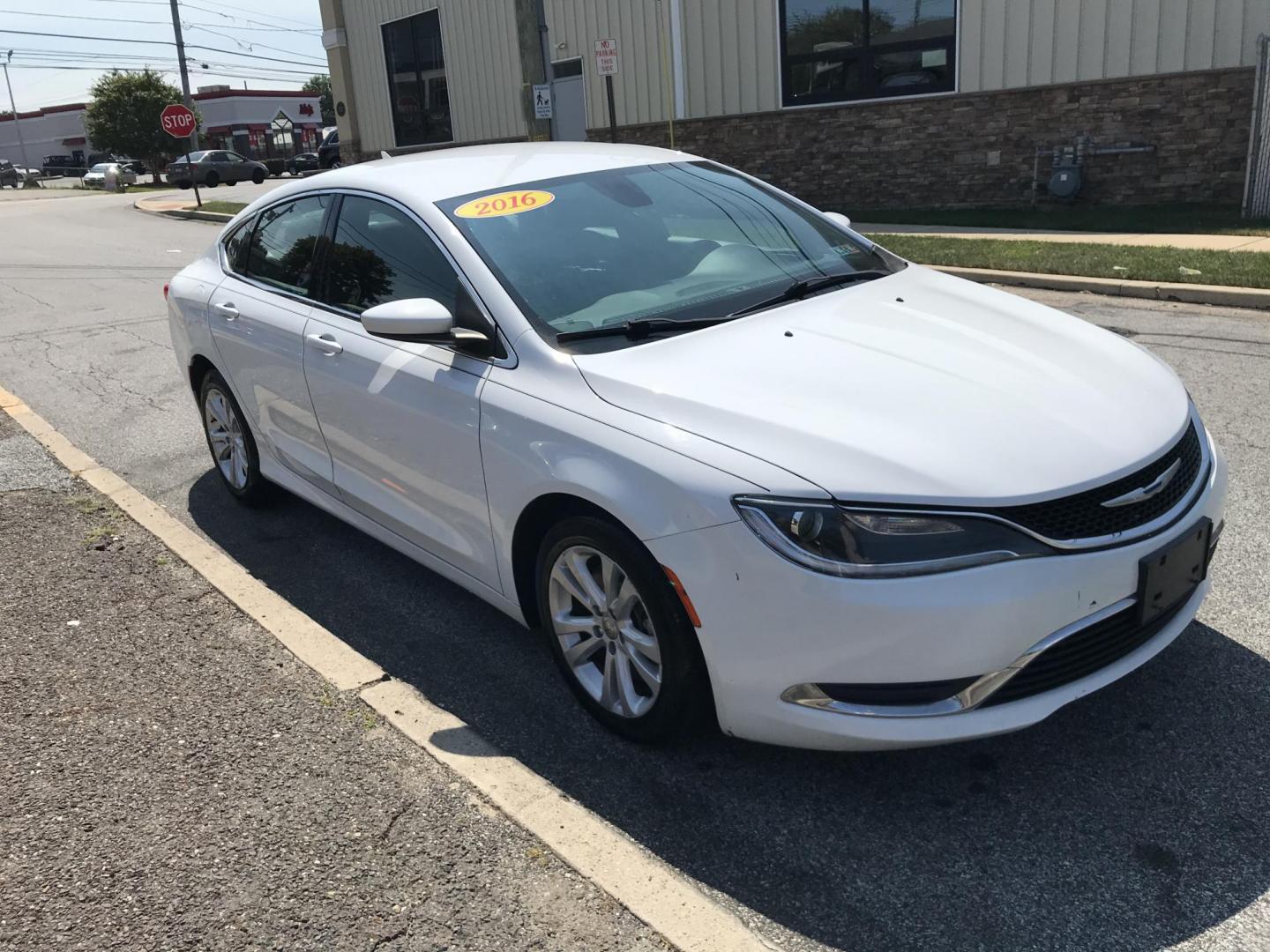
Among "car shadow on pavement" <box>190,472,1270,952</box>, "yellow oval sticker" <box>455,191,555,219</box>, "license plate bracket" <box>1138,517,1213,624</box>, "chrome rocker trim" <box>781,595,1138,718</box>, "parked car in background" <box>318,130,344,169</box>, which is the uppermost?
"parked car in background" <box>318,130,344,169</box>

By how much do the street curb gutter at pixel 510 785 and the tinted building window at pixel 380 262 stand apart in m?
1.25

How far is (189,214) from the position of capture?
26.3 metres

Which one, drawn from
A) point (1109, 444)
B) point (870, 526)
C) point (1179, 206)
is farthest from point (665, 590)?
point (1179, 206)

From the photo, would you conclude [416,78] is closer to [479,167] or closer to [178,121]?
[178,121]

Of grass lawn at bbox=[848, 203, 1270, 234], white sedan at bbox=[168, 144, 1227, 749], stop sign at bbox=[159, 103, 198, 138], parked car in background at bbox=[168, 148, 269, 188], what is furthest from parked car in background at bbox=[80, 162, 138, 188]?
white sedan at bbox=[168, 144, 1227, 749]

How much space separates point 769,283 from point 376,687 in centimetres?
192

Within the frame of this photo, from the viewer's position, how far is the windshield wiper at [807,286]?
3.64m

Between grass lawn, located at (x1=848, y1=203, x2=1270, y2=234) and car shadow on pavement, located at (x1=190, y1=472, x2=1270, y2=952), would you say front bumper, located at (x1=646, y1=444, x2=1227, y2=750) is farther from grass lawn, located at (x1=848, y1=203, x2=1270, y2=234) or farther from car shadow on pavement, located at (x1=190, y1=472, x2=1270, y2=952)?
grass lawn, located at (x1=848, y1=203, x2=1270, y2=234)

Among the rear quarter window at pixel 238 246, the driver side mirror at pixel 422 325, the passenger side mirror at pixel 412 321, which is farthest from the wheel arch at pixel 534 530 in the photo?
the rear quarter window at pixel 238 246

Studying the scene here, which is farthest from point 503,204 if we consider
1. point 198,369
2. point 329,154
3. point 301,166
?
point 301,166

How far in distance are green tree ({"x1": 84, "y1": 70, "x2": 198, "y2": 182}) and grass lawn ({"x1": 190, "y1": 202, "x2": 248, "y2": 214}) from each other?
3320 cm

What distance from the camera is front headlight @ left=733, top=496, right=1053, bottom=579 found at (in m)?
2.58

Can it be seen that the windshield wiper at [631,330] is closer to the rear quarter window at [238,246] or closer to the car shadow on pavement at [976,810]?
the car shadow on pavement at [976,810]

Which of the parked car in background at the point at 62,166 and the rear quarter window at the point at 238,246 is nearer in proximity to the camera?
the rear quarter window at the point at 238,246
